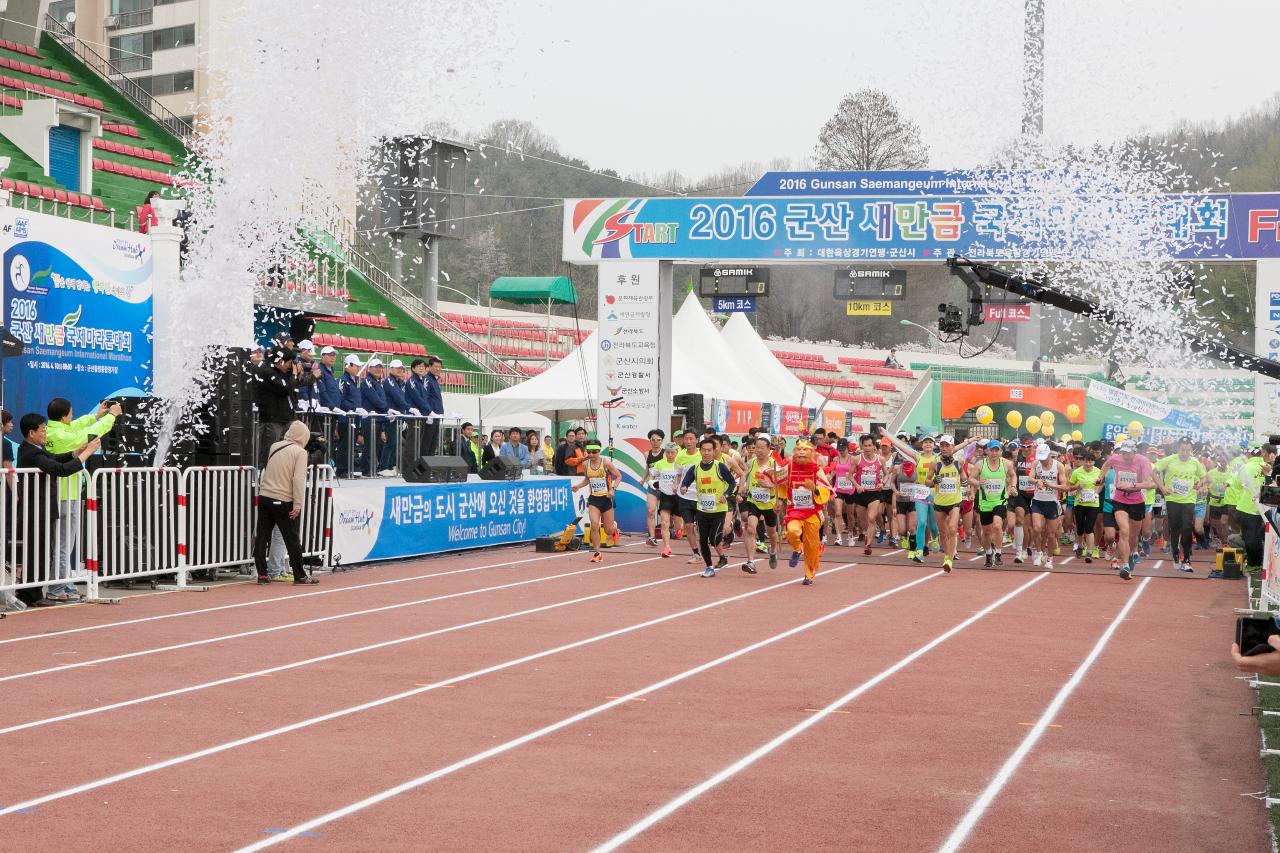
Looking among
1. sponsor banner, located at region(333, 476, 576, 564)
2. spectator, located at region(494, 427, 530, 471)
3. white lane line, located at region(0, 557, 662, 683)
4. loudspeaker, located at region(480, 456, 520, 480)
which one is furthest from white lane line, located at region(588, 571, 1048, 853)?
spectator, located at region(494, 427, 530, 471)

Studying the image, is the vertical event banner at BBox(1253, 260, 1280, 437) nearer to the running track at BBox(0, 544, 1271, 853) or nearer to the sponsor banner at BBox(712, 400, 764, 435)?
the running track at BBox(0, 544, 1271, 853)

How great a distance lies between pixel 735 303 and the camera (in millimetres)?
28516

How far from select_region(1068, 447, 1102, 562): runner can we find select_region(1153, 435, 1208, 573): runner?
1525 millimetres

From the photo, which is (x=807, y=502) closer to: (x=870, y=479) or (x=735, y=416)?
(x=870, y=479)

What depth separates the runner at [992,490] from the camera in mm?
21156

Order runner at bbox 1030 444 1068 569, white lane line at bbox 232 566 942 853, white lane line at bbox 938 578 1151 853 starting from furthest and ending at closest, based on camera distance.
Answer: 1. runner at bbox 1030 444 1068 569
2. white lane line at bbox 938 578 1151 853
3. white lane line at bbox 232 566 942 853

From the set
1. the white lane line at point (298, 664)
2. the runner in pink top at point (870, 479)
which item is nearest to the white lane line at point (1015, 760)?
the white lane line at point (298, 664)

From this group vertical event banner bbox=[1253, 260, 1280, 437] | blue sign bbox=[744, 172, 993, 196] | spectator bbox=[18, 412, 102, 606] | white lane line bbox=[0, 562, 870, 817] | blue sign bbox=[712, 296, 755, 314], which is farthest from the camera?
blue sign bbox=[712, 296, 755, 314]

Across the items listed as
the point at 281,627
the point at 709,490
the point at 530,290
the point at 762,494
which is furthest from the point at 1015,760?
the point at 530,290

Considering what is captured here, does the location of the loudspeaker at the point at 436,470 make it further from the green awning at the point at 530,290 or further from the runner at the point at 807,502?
the green awning at the point at 530,290

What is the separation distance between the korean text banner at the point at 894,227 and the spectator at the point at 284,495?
10.9 metres

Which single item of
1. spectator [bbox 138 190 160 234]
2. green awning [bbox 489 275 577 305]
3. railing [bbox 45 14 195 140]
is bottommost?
spectator [bbox 138 190 160 234]

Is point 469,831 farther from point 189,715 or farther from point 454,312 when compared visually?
point 454,312

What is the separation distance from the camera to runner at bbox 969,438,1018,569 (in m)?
21.2
